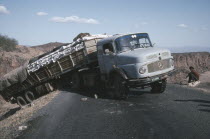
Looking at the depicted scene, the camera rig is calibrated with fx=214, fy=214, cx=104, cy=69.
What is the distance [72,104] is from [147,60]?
3.73 meters

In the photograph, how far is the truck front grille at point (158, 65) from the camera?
8.24 metres

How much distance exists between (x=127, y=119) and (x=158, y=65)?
2.82 meters

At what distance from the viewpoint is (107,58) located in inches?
383

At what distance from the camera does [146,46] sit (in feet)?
31.1

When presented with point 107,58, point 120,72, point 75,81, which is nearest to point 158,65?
point 120,72

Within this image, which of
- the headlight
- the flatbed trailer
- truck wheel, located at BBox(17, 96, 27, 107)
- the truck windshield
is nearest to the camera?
the headlight

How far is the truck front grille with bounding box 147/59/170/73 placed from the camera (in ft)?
27.0

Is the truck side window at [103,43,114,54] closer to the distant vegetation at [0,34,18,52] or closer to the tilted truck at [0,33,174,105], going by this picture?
the tilted truck at [0,33,174,105]

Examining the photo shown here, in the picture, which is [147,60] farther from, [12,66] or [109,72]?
[12,66]

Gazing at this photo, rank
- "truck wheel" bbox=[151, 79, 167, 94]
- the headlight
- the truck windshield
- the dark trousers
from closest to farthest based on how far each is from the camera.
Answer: the headlight < the truck windshield < "truck wheel" bbox=[151, 79, 167, 94] < the dark trousers

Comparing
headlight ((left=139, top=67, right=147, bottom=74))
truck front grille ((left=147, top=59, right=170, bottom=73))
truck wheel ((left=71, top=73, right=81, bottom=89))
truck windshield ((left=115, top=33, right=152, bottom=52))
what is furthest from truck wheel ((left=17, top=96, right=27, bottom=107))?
truck front grille ((left=147, top=59, right=170, bottom=73))

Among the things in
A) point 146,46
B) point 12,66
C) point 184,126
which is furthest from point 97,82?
point 12,66

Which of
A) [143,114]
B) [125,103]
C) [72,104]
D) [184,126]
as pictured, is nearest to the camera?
[184,126]

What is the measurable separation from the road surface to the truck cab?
99cm
